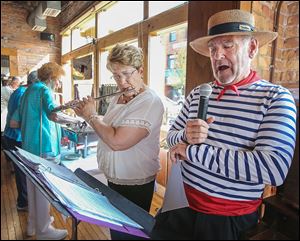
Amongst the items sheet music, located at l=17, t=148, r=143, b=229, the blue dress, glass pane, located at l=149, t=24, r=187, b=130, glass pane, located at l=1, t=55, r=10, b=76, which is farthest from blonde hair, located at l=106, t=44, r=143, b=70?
glass pane, located at l=149, t=24, r=187, b=130

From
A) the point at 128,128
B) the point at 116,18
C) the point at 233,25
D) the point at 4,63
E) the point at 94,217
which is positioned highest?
the point at 116,18

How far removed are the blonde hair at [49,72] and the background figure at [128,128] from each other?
137 mm

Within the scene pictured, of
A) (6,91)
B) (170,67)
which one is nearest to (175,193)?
(6,91)

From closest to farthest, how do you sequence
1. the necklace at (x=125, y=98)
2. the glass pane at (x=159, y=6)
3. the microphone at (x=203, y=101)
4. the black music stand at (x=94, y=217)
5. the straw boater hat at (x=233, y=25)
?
the black music stand at (x=94, y=217), the microphone at (x=203, y=101), the straw boater hat at (x=233, y=25), the necklace at (x=125, y=98), the glass pane at (x=159, y=6)

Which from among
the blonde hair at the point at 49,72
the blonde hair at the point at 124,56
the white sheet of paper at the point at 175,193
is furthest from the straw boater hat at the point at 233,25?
the blonde hair at the point at 49,72

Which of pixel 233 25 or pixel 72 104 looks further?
pixel 72 104

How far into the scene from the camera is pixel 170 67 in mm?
1731

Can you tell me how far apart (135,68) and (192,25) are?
1.98 ft

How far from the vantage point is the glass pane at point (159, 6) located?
1.72m

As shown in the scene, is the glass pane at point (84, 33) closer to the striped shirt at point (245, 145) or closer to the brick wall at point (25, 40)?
the brick wall at point (25, 40)

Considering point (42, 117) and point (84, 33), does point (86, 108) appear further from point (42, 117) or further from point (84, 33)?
point (84, 33)

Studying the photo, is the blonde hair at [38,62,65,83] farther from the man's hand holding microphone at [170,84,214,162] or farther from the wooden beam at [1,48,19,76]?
the man's hand holding microphone at [170,84,214,162]

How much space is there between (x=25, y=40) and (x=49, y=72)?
0.47 feet

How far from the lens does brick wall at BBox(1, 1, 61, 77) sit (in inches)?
33.6
